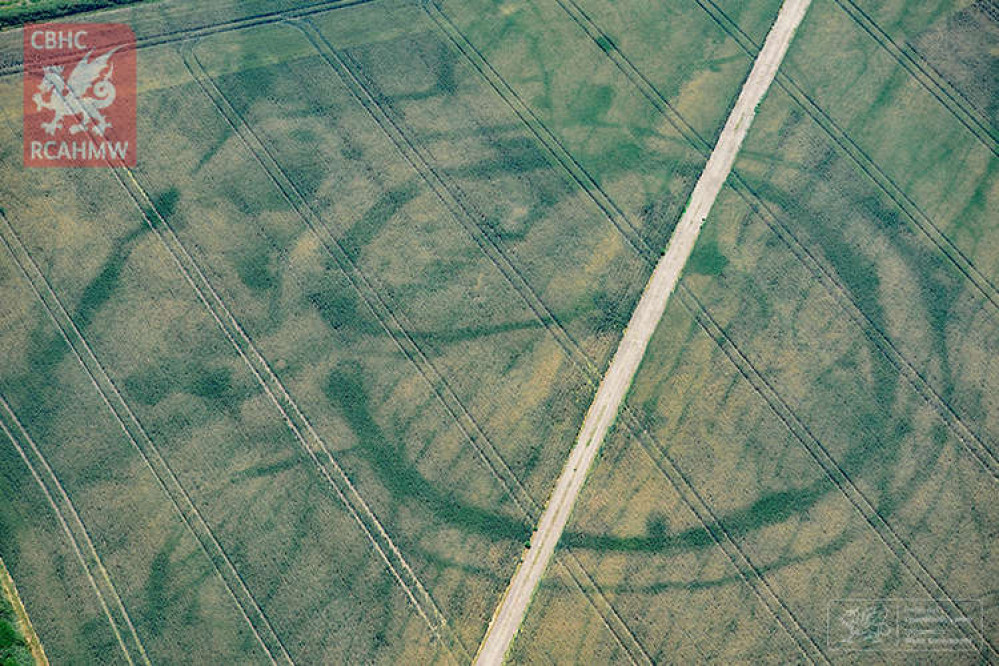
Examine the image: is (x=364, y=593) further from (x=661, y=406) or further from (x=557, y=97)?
(x=557, y=97)

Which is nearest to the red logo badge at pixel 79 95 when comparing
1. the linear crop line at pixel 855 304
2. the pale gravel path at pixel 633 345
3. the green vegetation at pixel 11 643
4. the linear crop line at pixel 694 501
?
the linear crop line at pixel 694 501

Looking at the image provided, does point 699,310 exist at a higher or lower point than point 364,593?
higher

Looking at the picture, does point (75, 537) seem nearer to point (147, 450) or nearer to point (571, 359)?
point (147, 450)

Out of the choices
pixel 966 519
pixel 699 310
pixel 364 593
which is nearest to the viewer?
pixel 364 593

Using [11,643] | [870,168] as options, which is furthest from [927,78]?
[11,643]

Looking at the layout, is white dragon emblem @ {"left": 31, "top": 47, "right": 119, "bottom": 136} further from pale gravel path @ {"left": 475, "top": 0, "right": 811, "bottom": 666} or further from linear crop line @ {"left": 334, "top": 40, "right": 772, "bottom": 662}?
pale gravel path @ {"left": 475, "top": 0, "right": 811, "bottom": 666}

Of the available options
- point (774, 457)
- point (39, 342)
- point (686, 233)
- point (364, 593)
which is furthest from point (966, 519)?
point (39, 342)

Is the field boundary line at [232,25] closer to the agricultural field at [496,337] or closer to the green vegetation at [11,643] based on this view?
the agricultural field at [496,337]

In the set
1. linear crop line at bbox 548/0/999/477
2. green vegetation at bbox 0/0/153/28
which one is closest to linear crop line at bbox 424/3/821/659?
linear crop line at bbox 548/0/999/477
